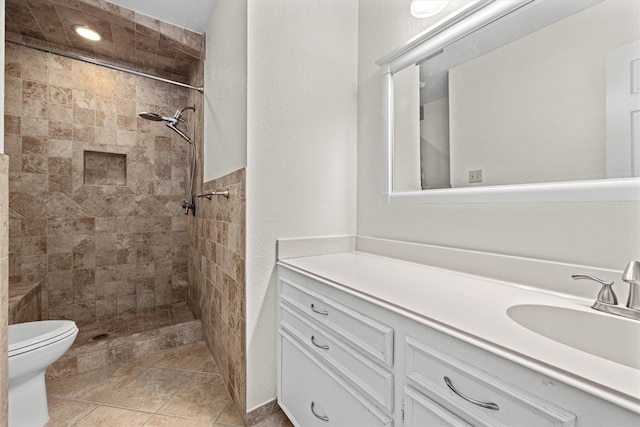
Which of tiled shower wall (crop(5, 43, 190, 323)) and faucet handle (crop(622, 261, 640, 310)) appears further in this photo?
tiled shower wall (crop(5, 43, 190, 323))

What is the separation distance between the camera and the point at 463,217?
45.6 inches

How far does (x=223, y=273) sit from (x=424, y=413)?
1302 mm

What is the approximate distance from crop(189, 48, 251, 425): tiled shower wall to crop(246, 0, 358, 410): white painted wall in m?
0.07

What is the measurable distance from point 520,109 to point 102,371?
274cm

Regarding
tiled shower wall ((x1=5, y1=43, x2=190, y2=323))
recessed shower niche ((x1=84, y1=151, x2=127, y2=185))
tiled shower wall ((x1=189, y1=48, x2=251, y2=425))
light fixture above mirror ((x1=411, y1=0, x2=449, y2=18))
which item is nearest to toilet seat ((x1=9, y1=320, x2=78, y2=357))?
tiled shower wall ((x1=189, y1=48, x2=251, y2=425))

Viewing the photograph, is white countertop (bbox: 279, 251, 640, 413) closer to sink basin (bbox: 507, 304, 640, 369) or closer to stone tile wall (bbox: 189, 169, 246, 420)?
sink basin (bbox: 507, 304, 640, 369)

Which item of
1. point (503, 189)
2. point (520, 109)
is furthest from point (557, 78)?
point (503, 189)

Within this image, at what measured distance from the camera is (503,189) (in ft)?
3.36

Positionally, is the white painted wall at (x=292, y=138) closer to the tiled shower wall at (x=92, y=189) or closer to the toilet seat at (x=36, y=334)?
the toilet seat at (x=36, y=334)

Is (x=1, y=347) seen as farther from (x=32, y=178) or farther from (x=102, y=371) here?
(x=32, y=178)

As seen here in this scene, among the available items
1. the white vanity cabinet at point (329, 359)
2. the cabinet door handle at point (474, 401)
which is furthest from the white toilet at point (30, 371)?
the cabinet door handle at point (474, 401)

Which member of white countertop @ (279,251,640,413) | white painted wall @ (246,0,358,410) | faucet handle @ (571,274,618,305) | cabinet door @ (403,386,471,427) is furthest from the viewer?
white painted wall @ (246,0,358,410)

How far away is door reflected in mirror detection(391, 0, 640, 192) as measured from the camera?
0.81 m

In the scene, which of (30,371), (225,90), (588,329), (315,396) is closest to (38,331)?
(30,371)
